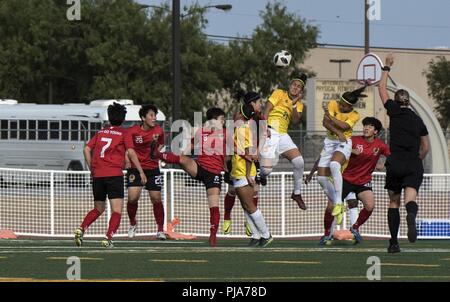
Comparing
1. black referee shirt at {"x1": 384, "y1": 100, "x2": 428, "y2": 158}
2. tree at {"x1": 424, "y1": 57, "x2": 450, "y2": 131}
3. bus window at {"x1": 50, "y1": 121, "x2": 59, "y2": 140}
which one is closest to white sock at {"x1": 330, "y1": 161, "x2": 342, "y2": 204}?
black referee shirt at {"x1": 384, "y1": 100, "x2": 428, "y2": 158}

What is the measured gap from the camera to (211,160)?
17.5m

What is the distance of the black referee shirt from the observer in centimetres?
1452

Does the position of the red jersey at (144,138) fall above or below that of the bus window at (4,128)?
below

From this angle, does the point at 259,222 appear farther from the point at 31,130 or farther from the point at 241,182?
the point at 31,130

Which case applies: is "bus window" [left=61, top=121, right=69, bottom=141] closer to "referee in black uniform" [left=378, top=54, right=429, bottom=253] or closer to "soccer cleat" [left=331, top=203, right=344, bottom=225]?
"soccer cleat" [left=331, top=203, right=344, bottom=225]

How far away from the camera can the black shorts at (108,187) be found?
1636 centimetres

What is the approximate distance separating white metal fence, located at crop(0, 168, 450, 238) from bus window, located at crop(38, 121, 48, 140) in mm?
22501

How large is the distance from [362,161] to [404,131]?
12.3 ft

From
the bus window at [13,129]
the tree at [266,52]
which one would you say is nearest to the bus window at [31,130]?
the bus window at [13,129]

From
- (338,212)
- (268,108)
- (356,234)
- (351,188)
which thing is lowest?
(356,234)

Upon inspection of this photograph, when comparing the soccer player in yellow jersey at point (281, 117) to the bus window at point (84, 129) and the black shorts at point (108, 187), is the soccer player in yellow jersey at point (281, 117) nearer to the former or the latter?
the black shorts at point (108, 187)

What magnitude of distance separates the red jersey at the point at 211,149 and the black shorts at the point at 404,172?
319 centimetres

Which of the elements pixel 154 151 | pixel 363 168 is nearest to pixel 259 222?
pixel 154 151
